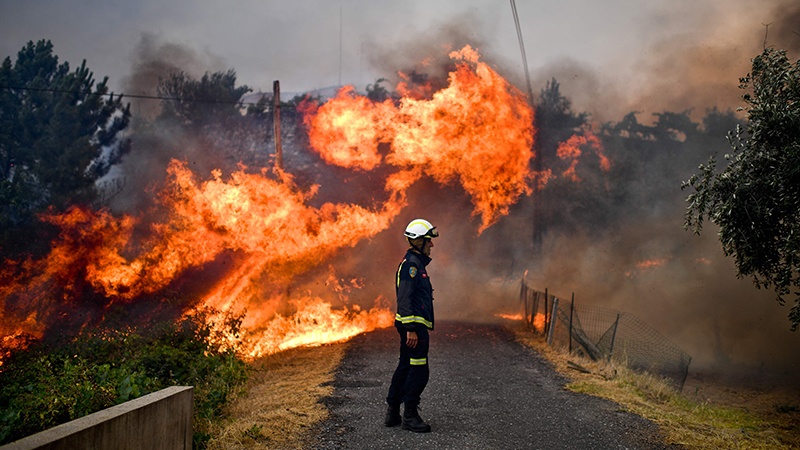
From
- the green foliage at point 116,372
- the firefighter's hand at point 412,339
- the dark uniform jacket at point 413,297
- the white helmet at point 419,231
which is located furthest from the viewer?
the white helmet at point 419,231

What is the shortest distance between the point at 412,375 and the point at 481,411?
5.02 feet

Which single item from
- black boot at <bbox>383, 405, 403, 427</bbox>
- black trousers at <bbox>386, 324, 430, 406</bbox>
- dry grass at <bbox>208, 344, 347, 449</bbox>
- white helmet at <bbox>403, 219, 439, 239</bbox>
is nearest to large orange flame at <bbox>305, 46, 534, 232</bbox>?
dry grass at <bbox>208, 344, 347, 449</bbox>

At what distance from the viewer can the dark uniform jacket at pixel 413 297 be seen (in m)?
7.01

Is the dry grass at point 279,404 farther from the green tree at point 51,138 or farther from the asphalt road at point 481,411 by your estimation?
the green tree at point 51,138

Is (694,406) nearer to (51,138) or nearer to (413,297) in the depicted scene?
(413,297)

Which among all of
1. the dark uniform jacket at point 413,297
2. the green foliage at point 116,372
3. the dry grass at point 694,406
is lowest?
the dry grass at point 694,406

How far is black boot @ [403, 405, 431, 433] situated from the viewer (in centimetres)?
698

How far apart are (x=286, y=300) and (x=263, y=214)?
9.46ft

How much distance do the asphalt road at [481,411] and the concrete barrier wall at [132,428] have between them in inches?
62.8

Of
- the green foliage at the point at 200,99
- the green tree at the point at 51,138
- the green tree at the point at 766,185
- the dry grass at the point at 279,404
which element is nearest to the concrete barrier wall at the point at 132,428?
the dry grass at the point at 279,404

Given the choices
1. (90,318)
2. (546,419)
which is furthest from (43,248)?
(546,419)

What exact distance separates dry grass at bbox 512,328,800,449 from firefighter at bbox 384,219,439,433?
2832 mm

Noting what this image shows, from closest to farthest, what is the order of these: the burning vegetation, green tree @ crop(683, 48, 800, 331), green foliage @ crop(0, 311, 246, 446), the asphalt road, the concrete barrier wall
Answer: the concrete barrier wall < green foliage @ crop(0, 311, 246, 446) < the asphalt road < green tree @ crop(683, 48, 800, 331) < the burning vegetation

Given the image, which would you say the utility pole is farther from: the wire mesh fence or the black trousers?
the black trousers
